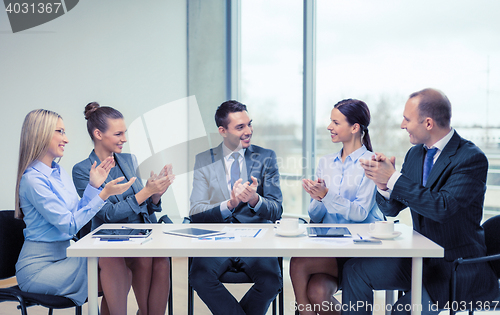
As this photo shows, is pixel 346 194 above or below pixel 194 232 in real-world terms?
above

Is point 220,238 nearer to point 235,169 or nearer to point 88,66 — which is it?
point 235,169

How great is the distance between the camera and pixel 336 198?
2357 millimetres

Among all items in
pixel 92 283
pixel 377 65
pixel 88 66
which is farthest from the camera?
pixel 88 66

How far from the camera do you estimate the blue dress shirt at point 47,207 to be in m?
2.04

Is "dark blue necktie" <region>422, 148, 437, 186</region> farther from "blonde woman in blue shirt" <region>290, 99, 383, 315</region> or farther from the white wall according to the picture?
the white wall

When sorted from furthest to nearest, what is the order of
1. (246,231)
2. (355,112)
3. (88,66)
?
(88,66), (355,112), (246,231)

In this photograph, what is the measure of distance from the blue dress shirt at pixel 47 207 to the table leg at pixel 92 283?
335 mm

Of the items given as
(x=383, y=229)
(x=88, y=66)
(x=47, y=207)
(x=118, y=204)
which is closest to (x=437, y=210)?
(x=383, y=229)

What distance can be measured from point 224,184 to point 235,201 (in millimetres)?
255

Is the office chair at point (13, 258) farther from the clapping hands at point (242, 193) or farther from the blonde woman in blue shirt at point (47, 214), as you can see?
the clapping hands at point (242, 193)

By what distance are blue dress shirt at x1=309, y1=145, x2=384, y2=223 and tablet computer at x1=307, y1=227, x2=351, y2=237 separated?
0.27 metres

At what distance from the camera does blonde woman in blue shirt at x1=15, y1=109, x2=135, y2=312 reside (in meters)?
2.03

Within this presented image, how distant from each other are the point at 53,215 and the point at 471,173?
6.42 ft

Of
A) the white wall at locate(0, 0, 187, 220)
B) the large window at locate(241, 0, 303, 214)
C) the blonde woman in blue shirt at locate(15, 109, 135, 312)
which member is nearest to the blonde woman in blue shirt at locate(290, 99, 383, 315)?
the blonde woman in blue shirt at locate(15, 109, 135, 312)
